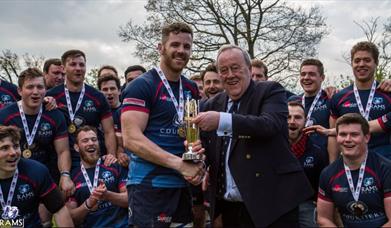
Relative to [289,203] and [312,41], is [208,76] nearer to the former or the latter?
[289,203]

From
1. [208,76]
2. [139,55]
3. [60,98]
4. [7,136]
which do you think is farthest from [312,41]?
[7,136]

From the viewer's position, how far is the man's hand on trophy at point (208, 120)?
3.67 m

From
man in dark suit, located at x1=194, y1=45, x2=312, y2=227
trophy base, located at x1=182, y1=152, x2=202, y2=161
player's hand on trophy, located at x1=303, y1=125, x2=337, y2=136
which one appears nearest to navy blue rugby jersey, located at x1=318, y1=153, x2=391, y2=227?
player's hand on trophy, located at x1=303, y1=125, x2=337, y2=136

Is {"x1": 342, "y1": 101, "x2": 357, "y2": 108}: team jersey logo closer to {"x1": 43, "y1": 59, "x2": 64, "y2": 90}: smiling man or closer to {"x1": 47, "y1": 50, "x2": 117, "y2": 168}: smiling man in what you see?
{"x1": 47, "y1": 50, "x2": 117, "y2": 168}: smiling man

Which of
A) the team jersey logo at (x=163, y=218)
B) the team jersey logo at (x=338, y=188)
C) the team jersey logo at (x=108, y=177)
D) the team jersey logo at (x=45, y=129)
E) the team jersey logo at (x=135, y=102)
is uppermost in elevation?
the team jersey logo at (x=135, y=102)

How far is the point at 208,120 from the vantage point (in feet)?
12.1

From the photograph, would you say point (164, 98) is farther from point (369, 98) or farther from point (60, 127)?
point (369, 98)

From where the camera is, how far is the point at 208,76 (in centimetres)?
727

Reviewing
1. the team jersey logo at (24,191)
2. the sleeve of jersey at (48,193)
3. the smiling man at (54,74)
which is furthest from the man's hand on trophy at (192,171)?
the smiling man at (54,74)

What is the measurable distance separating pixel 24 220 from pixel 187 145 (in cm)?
244

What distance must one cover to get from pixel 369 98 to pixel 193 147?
3.15 m

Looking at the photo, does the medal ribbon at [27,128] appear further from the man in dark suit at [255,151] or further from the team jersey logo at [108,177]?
the man in dark suit at [255,151]

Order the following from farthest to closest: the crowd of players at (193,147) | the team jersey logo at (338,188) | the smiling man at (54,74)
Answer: the smiling man at (54,74), the team jersey logo at (338,188), the crowd of players at (193,147)

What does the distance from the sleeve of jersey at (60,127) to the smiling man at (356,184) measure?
3107 mm
